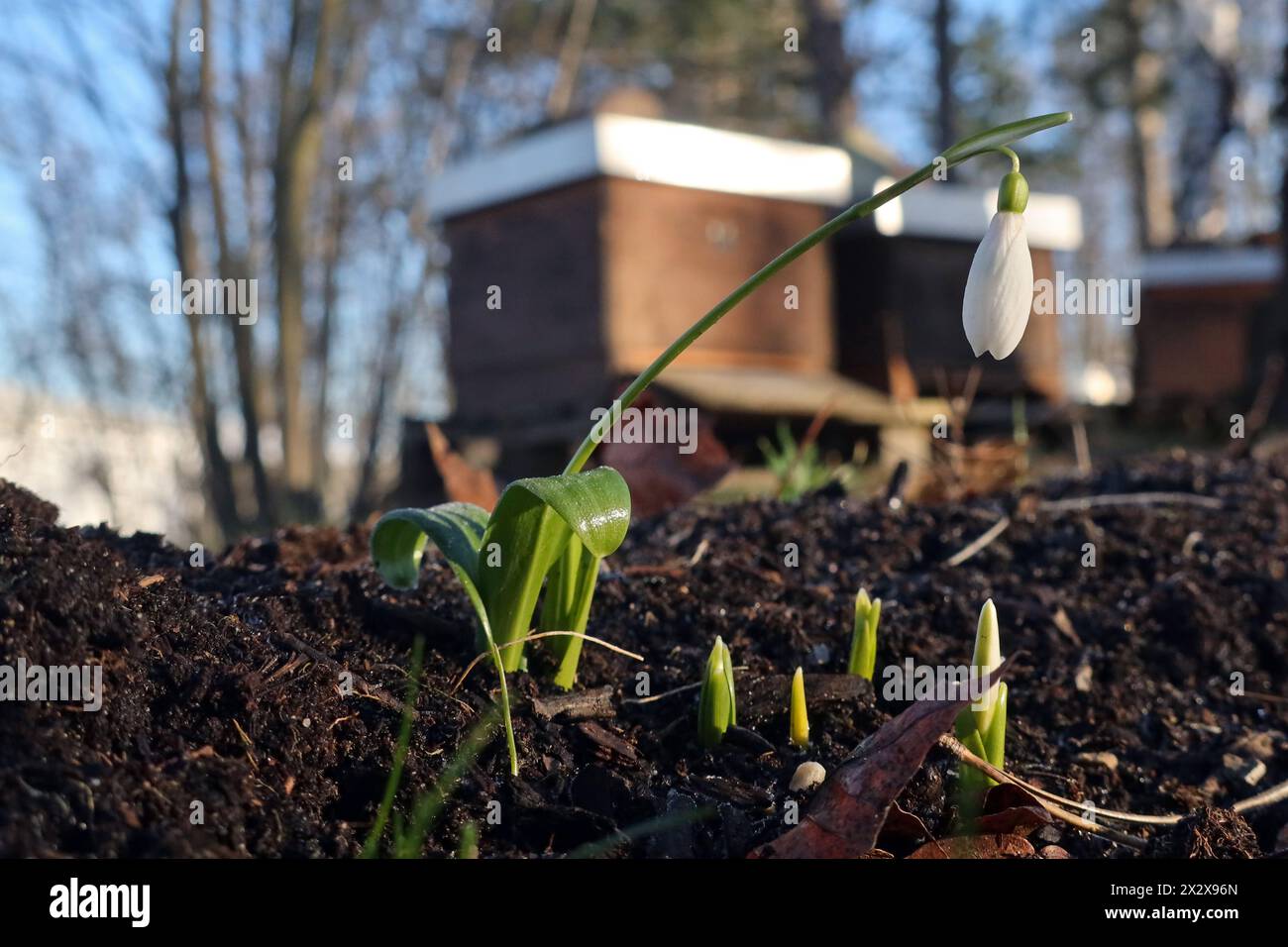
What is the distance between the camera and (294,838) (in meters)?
1.36

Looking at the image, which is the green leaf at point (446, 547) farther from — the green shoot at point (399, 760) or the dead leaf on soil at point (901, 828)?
the dead leaf on soil at point (901, 828)

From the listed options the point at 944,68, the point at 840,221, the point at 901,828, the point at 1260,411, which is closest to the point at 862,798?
the point at 901,828

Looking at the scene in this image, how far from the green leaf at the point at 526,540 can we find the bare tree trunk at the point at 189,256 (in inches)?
258

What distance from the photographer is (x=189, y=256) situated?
8.28 m

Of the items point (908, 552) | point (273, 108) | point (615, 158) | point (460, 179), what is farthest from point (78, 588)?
point (273, 108)

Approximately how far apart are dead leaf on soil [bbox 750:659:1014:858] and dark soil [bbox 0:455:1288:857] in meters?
0.11

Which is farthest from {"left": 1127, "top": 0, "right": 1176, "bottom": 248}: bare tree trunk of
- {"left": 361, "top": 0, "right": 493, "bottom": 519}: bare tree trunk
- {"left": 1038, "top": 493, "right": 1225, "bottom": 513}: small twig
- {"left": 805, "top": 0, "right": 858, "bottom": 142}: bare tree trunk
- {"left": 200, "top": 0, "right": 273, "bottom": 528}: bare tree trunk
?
{"left": 1038, "top": 493, "right": 1225, "bottom": 513}: small twig

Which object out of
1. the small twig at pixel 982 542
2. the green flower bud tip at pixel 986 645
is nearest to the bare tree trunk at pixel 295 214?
the small twig at pixel 982 542

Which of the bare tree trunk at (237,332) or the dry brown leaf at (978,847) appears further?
the bare tree trunk at (237,332)

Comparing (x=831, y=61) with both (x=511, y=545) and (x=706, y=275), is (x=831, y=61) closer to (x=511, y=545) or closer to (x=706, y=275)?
(x=706, y=275)

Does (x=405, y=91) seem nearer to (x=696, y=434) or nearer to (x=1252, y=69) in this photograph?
(x=696, y=434)

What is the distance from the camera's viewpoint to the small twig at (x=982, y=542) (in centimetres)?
258

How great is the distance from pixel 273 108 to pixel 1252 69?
17.1 metres

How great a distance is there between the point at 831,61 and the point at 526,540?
365 inches
